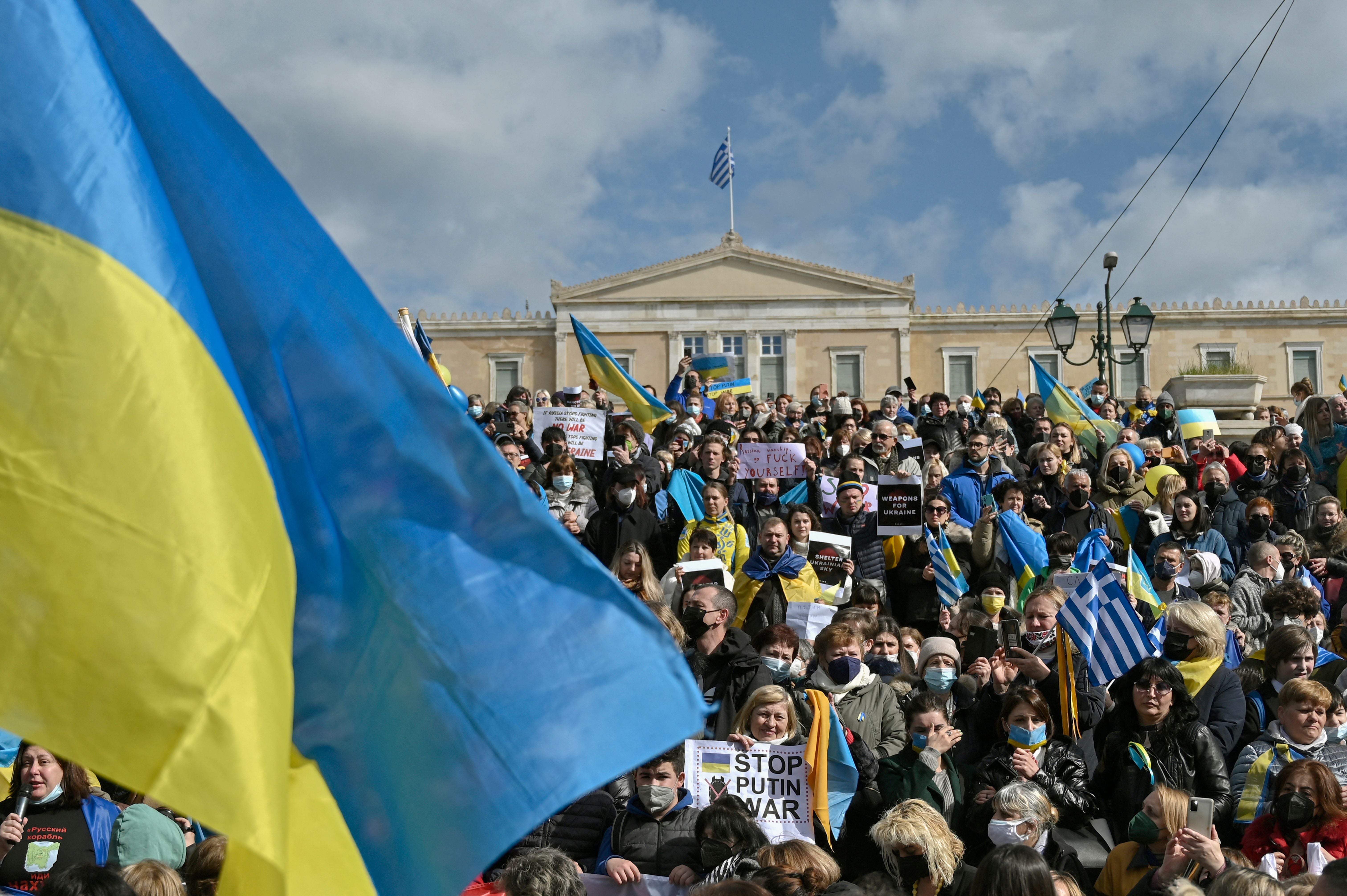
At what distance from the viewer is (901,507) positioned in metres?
9.96

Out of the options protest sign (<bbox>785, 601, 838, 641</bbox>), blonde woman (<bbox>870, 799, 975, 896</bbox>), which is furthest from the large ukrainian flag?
protest sign (<bbox>785, 601, 838, 641</bbox>)

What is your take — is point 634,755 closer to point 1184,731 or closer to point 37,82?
point 37,82

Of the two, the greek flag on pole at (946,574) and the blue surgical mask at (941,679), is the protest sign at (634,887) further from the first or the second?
the greek flag on pole at (946,574)

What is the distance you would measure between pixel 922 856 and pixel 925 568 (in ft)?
14.9

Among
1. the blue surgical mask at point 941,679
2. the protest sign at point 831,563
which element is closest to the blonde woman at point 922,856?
the blue surgical mask at point 941,679

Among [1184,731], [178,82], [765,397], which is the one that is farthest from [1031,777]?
[765,397]

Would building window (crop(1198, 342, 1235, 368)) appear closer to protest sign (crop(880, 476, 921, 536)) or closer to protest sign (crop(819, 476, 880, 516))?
protest sign (crop(819, 476, 880, 516))

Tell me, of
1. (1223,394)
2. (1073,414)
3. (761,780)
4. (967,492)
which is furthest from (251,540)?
(1223,394)

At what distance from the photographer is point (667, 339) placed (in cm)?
5238

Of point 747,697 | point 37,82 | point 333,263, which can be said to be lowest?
point 747,697

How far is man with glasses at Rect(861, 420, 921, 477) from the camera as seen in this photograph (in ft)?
39.0

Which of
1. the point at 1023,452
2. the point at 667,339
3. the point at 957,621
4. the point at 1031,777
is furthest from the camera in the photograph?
the point at 667,339

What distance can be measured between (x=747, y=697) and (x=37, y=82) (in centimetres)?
471

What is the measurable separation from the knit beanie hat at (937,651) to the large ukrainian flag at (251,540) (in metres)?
4.71
